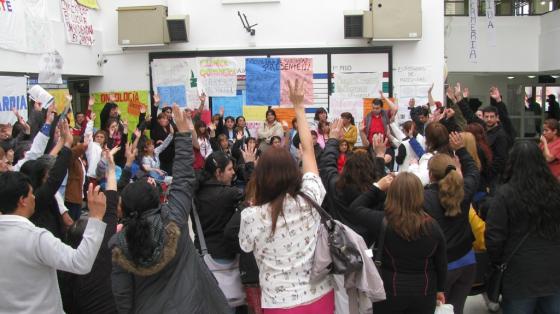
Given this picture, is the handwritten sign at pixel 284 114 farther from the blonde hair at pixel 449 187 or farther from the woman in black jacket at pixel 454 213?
the blonde hair at pixel 449 187

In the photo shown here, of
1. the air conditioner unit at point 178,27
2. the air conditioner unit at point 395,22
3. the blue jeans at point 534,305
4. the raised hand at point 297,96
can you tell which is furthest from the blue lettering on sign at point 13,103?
the blue jeans at point 534,305

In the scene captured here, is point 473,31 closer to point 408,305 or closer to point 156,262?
point 408,305

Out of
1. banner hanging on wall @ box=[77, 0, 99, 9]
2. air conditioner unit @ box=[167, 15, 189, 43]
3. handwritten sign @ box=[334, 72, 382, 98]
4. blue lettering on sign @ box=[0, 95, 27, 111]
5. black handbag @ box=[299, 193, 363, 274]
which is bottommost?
black handbag @ box=[299, 193, 363, 274]

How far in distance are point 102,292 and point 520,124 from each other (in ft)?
55.2

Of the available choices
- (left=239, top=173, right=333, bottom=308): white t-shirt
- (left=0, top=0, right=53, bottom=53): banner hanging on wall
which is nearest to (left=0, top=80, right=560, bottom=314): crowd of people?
(left=239, top=173, right=333, bottom=308): white t-shirt

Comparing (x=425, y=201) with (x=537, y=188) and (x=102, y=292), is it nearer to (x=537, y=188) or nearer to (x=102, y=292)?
(x=537, y=188)

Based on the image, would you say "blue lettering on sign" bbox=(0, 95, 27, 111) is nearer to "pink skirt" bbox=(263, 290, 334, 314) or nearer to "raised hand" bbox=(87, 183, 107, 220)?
"raised hand" bbox=(87, 183, 107, 220)

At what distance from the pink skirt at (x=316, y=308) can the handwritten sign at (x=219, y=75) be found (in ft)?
33.2

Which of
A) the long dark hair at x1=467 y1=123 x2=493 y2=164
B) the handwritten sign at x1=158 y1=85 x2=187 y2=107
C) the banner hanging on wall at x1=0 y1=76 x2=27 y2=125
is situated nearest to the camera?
the long dark hair at x1=467 y1=123 x2=493 y2=164

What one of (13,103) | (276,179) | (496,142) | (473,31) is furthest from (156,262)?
(473,31)

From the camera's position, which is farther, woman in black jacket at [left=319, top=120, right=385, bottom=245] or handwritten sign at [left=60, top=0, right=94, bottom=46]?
handwritten sign at [left=60, top=0, right=94, bottom=46]

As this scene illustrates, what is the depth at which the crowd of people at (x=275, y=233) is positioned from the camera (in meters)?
2.82

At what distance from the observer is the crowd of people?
282 cm

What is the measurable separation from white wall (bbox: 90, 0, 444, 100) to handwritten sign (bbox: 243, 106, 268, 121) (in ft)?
4.55
